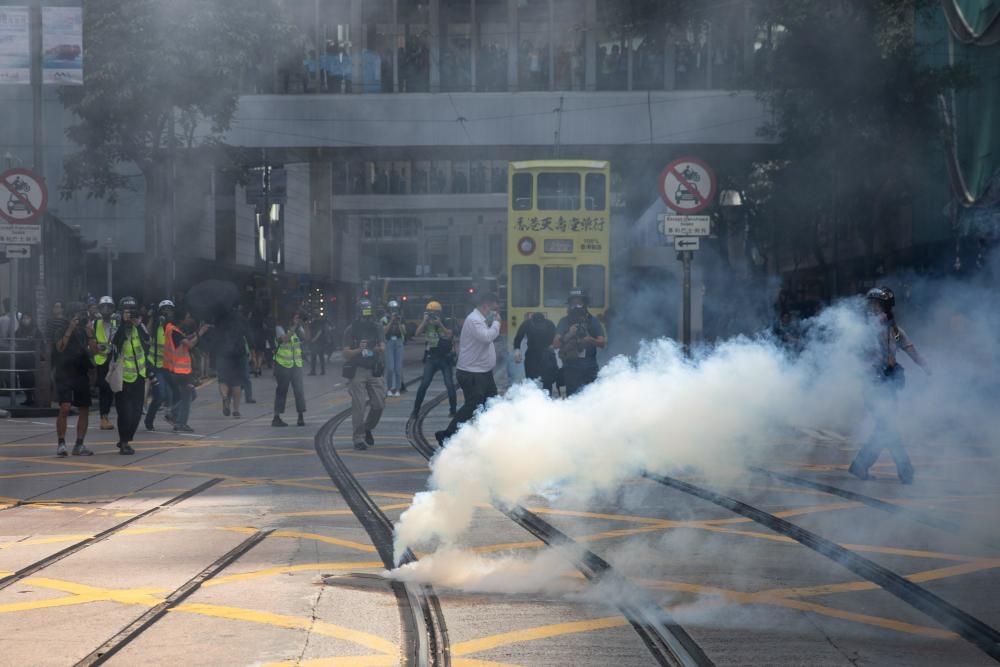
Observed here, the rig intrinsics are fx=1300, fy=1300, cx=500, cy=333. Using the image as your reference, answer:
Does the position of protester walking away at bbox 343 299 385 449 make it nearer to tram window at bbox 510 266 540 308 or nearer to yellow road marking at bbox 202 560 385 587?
yellow road marking at bbox 202 560 385 587

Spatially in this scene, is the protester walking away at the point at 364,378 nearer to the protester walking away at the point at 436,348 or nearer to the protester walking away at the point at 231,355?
the protester walking away at the point at 436,348

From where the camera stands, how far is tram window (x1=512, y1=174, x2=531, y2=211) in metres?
20.7

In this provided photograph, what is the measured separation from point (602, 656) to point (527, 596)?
1.22 meters

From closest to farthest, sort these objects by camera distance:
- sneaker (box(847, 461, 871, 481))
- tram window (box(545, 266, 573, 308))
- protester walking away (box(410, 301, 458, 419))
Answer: sneaker (box(847, 461, 871, 481)), protester walking away (box(410, 301, 458, 419)), tram window (box(545, 266, 573, 308))

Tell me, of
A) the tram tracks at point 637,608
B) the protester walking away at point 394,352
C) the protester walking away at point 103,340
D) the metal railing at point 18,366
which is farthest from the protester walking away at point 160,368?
the tram tracks at point 637,608

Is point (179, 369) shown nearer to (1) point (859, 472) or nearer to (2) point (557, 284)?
(2) point (557, 284)

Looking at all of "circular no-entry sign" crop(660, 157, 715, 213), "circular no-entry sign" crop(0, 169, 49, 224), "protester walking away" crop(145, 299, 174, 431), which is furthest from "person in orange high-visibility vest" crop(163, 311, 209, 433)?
"circular no-entry sign" crop(660, 157, 715, 213)

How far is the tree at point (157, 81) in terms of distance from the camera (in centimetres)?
665

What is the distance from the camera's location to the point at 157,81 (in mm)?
12406

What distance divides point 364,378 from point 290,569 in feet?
24.3

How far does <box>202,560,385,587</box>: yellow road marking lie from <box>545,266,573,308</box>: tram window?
1381cm

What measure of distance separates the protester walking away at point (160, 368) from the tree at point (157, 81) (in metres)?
2.59

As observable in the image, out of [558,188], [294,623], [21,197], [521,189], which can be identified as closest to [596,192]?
[558,188]

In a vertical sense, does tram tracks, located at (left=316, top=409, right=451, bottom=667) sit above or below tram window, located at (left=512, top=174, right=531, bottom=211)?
below
